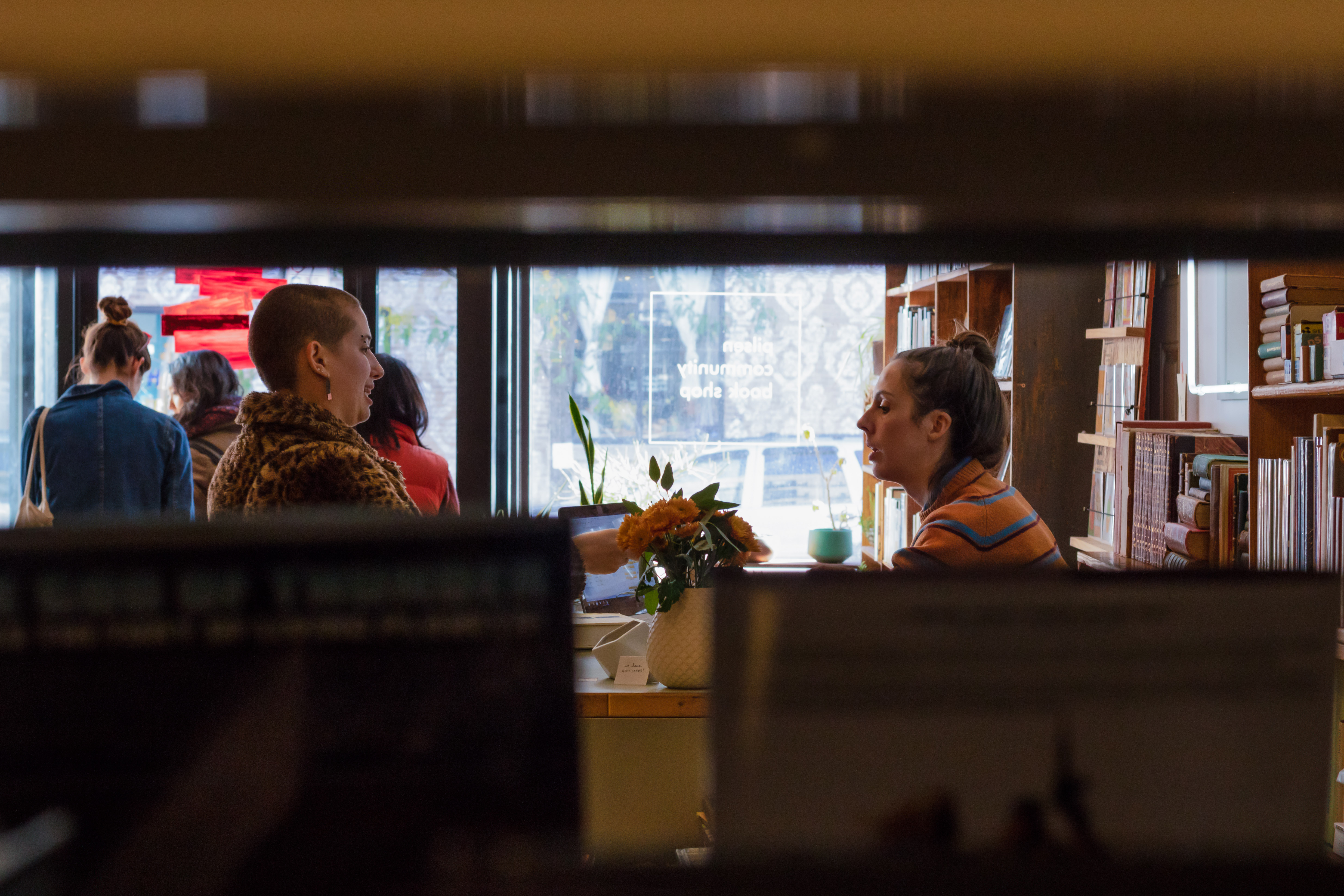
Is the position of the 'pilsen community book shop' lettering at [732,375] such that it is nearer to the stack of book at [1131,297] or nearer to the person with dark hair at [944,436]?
the stack of book at [1131,297]

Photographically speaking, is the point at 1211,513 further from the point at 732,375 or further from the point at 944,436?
the point at 732,375

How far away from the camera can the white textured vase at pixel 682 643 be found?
215 cm

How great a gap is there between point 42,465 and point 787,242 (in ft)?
12.1

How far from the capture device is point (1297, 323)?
2.29 metres

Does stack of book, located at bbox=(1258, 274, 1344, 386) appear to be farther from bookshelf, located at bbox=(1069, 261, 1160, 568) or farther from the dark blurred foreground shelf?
the dark blurred foreground shelf

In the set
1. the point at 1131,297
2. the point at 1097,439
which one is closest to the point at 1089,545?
the point at 1097,439

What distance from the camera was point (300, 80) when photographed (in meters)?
0.28

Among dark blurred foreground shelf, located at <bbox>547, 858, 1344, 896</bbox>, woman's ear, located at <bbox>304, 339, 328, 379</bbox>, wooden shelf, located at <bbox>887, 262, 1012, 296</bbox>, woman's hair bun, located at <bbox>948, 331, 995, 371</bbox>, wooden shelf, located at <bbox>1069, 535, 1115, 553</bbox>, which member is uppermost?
wooden shelf, located at <bbox>887, 262, 1012, 296</bbox>

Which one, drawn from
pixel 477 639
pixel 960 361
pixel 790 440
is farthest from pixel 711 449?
pixel 477 639

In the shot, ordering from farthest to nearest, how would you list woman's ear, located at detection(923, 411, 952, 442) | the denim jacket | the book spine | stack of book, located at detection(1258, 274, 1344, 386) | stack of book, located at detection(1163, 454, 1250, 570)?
the book spine → the denim jacket → stack of book, located at detection(1163, 454, 1250, 570) → woman's ear, located at detection(923, 411, 952, 442) → stack of book, located at detection(1258, 274, 1344, 386)

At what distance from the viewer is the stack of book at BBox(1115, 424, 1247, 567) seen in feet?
8.70

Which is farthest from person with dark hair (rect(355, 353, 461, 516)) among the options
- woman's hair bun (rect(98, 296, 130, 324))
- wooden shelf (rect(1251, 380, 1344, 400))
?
wooden shelf (rect(1251, 380, 1344, 400))

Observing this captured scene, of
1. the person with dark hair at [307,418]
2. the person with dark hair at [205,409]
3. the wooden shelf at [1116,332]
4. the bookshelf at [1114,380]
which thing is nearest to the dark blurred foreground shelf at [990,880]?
the person with dark hair at [307,418]

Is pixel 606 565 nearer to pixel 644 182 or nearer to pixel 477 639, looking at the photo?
pixel 477 639
